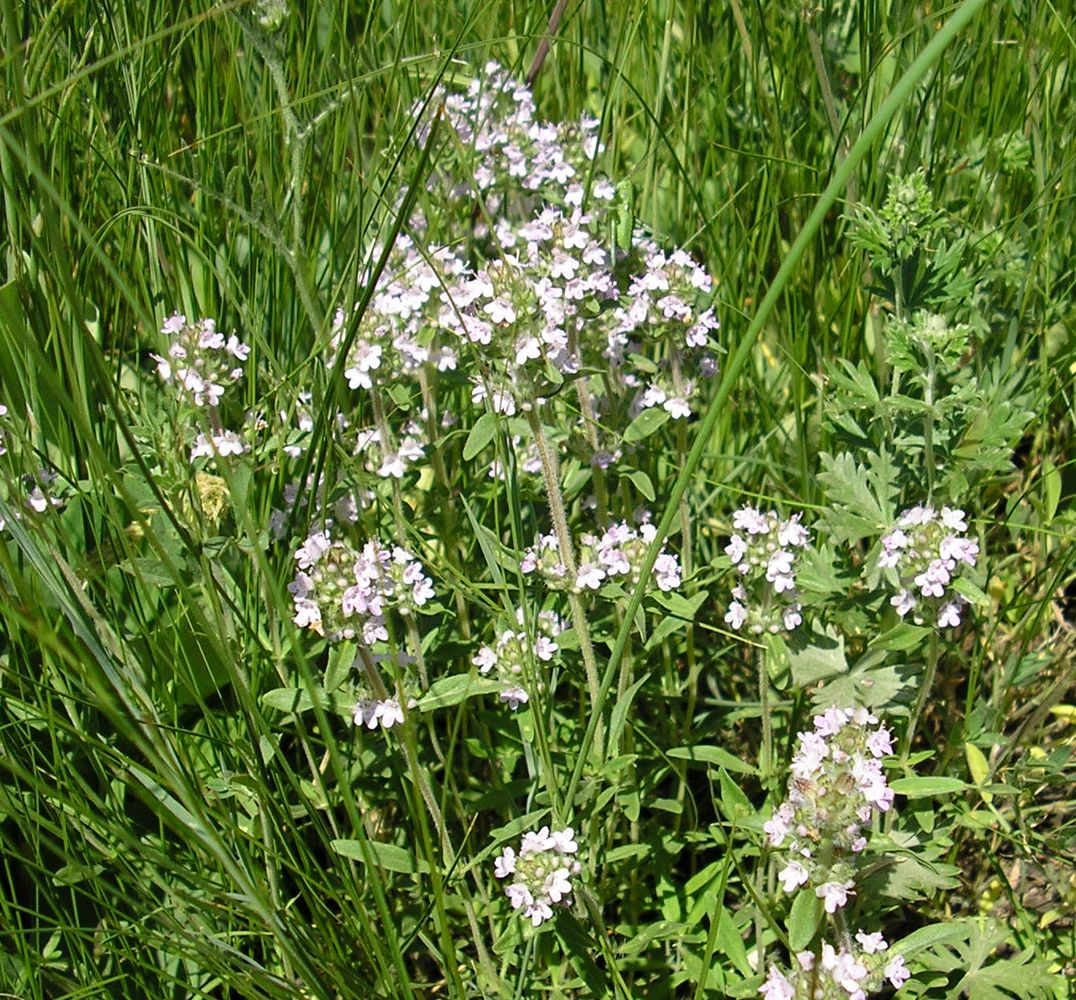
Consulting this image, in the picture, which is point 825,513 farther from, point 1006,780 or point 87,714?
point 87,714

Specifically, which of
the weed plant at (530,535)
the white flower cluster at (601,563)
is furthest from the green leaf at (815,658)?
the white flower cluster at (601,563)

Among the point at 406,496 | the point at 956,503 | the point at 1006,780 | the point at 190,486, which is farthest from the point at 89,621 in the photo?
the point at 1006,780

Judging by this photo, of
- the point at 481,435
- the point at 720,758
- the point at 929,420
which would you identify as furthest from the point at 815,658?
the point at 481,435

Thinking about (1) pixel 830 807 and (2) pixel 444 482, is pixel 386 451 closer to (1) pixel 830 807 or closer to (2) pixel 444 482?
(2) pixel 444 482

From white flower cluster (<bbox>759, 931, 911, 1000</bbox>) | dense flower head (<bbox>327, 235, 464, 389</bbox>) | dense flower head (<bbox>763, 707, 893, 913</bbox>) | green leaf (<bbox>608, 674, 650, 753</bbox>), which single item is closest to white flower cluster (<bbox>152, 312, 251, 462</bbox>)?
dense flower head (<bbox>327, 235, 464, 389</bbox>)

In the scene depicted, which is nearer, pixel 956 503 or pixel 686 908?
pixel 956 503

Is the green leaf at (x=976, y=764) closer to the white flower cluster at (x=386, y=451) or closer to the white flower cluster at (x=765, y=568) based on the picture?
the white flower cluster at (x=765, y=568)

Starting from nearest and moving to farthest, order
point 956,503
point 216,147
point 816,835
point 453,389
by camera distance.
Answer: point 816,835, point 956,503, point 216,147, point 453,389
